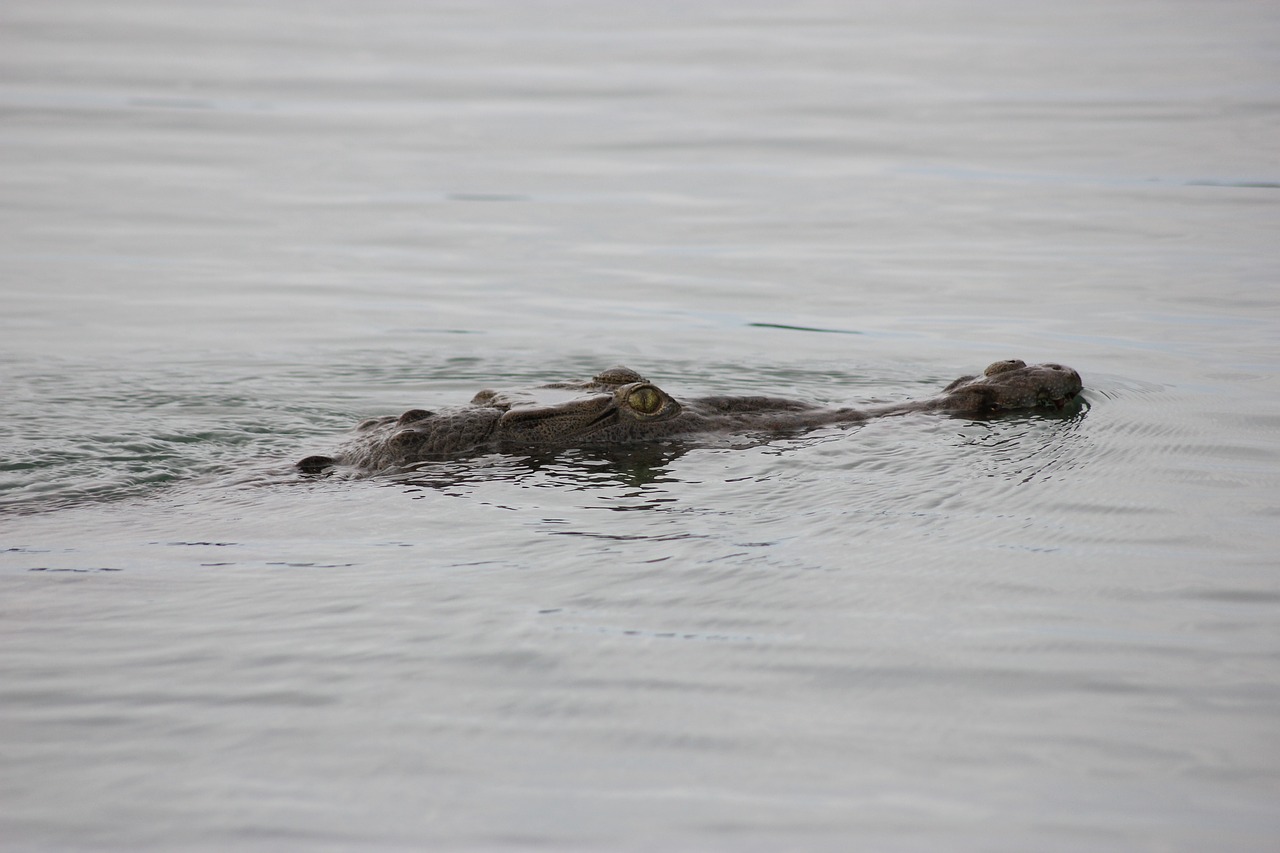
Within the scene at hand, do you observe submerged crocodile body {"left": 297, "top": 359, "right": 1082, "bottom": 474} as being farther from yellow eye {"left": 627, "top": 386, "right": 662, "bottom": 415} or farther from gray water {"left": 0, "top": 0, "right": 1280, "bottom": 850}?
gray water {"left": 0, "top": 0, "right": 1280, "bottom": 850}

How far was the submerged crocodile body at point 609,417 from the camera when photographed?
8.06 metres

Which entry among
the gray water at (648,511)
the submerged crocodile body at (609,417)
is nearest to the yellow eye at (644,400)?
the submerged crocodile body at (609,417)

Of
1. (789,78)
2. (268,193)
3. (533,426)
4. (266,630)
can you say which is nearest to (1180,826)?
(266,630)

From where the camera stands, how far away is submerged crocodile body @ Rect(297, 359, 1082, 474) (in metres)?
8.06

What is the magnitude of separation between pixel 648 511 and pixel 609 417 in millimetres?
1262

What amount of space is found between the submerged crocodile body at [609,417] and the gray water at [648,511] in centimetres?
21

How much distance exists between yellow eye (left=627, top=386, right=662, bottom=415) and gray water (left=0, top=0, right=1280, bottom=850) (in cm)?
29

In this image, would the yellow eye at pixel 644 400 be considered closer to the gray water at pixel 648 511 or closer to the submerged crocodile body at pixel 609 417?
the submerged crocodile body at pixel 609 417

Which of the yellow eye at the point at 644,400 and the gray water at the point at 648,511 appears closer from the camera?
the gray water at the point at 648,511

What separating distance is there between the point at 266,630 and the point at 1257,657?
3517 millimetres

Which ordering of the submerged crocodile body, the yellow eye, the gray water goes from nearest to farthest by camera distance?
the gray water < the submerged crocodile body < the yellow eye

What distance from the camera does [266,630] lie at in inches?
225

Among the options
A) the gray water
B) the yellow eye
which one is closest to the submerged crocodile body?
the yellow eye

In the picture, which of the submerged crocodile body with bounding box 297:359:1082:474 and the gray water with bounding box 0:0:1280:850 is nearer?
the gray water with bounding box 0:0:1280:850
